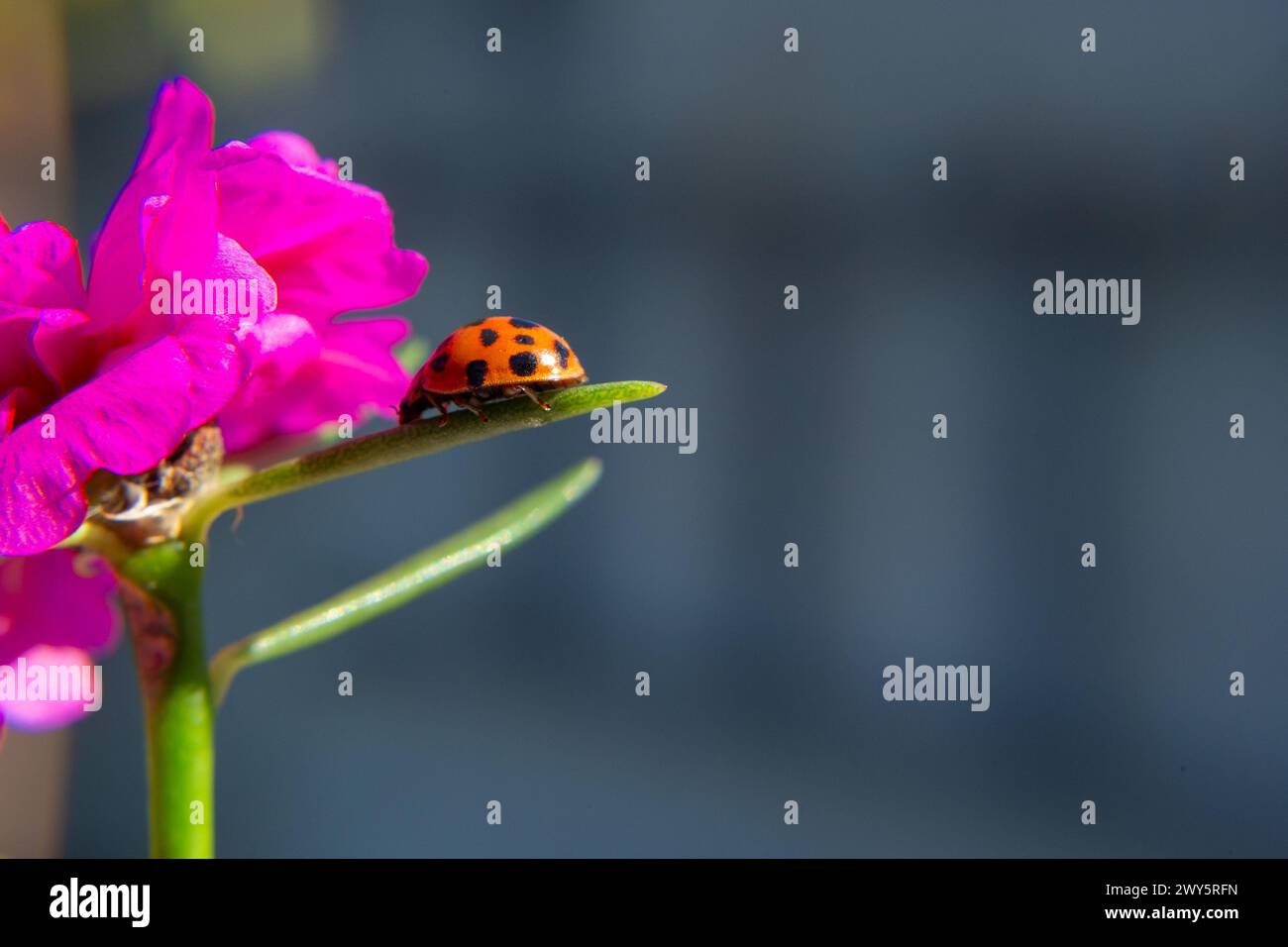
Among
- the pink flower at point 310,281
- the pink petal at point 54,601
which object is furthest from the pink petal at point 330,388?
the pink petal at point 54,601

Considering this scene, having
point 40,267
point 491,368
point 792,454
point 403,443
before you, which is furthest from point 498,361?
point 792,454

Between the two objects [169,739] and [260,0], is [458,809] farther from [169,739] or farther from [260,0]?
[169,739]

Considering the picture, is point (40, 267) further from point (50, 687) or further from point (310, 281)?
point (50, 687)

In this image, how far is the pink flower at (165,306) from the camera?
48cm

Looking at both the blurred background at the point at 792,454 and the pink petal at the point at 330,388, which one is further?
the blurred background at the point at 792,454

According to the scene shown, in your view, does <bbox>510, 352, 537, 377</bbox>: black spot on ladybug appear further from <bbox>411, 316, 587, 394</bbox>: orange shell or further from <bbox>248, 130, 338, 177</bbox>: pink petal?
<bbox>248, 130, 338, 177</bbox>: pink petal

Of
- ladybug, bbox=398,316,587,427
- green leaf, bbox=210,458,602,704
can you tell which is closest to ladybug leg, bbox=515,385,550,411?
ladybug, bbox=398,316,587,427

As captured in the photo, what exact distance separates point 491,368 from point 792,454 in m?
2.24

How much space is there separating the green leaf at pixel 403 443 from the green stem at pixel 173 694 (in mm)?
29

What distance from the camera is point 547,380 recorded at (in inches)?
24.2

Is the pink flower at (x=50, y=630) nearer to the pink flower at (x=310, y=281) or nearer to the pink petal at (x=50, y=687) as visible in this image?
the pink petal at (x=50, y=687)

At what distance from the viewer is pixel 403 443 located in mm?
536
